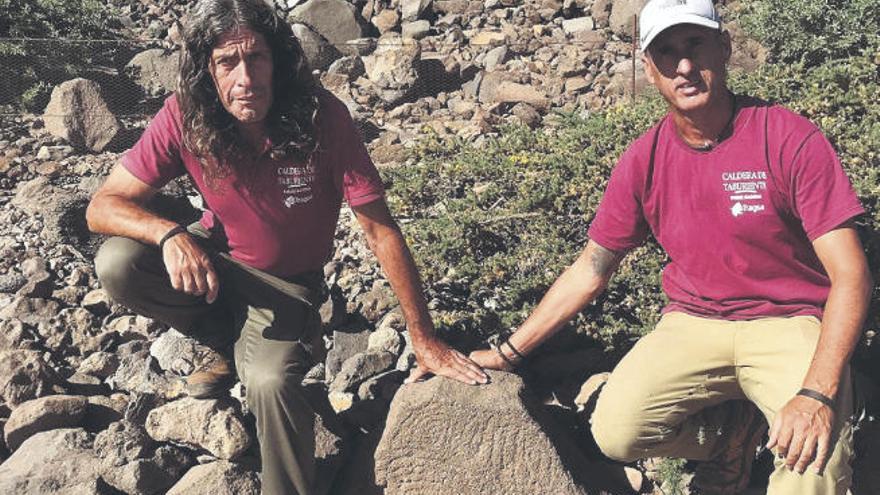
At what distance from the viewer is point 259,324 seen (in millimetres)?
3949

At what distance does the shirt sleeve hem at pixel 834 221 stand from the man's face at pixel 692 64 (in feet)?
1.80

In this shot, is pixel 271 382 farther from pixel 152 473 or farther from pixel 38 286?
pixel 38 286

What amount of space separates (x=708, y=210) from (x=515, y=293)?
1.20 m

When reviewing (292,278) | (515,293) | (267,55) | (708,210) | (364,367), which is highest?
(267,55)

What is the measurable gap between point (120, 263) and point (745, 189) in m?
2.37

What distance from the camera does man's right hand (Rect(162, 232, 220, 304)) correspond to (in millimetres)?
3535

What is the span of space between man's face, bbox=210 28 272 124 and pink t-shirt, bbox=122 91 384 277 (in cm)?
21

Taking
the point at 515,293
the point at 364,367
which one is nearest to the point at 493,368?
the point at 515,293

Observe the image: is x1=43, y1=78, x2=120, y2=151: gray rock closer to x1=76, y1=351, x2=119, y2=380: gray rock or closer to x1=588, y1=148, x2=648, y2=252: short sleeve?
x1=76, y1=351, x2=119, y2=380: gray rock

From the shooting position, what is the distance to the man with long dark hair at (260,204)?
3648mm

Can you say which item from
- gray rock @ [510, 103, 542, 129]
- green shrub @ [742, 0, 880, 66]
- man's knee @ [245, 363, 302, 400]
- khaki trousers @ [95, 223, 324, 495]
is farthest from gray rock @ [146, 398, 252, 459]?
gray rock @ [510, 103, 542, 129]

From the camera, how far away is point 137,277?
3.79 m

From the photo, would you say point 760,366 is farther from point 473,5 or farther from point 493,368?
point 473,5

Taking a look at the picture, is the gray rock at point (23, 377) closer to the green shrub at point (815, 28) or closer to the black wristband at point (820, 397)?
the black wristband at point (820, 397)
